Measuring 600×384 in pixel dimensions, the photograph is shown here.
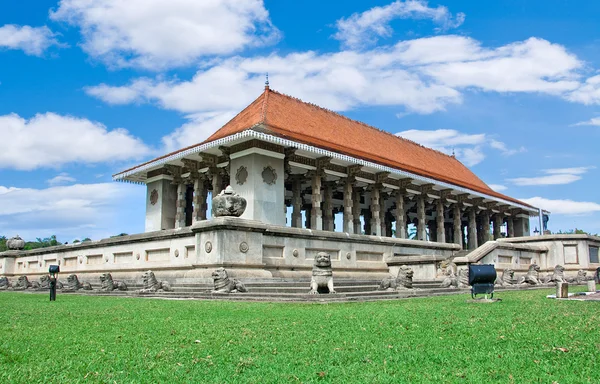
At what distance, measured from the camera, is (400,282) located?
1186 centimetres

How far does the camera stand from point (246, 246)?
13938 mm

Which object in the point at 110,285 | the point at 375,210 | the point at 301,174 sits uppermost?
the point at 301,174

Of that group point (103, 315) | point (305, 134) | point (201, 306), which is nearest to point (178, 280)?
point (201, 306)

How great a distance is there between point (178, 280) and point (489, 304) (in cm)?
Result: 847

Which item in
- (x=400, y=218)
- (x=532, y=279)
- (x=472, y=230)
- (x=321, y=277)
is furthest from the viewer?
(x=472, y=230)

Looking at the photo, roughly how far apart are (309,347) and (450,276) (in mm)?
11025

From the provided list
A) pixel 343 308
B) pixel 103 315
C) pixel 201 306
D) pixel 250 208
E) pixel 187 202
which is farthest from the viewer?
pixel 187 202

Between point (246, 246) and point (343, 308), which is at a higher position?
point (246, 246)

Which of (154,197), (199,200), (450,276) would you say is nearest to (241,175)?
(199,200)

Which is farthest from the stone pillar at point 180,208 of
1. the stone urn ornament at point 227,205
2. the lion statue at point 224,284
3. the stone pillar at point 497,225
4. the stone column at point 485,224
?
the stone pillar at point 497,225

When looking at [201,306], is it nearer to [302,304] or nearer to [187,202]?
[302,304]

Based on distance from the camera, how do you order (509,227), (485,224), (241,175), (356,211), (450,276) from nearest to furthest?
(450,276), (241,175), (356,211), (485,224), (509,227)

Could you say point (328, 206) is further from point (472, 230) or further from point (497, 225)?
point (497, 225)

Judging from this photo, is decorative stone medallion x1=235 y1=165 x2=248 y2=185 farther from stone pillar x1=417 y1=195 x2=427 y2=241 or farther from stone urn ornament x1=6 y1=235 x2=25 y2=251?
stone urn ornament x1=6 y1=235 x2=25 y2=251
